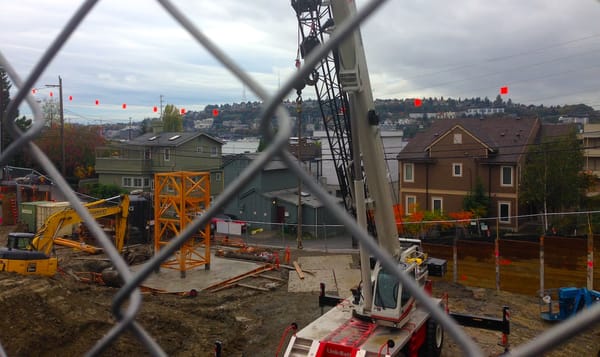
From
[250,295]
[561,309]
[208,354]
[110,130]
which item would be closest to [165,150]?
[250,295]

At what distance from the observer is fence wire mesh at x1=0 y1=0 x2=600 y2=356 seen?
0.87 metres

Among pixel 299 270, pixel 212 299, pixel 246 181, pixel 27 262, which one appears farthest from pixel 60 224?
pixel 246 181

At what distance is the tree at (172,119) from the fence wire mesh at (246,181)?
175ft

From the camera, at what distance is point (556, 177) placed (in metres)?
21.2

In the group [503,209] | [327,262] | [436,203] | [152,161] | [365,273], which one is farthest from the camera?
[152,161]

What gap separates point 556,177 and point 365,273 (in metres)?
16.5

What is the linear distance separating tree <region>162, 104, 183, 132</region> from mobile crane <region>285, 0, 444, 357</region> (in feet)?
155

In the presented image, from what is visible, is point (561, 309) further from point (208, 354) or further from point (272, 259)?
point (272, 259)

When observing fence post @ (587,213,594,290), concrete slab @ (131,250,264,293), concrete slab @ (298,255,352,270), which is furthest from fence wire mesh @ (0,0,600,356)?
concrete slab @ (298,255,352,270)

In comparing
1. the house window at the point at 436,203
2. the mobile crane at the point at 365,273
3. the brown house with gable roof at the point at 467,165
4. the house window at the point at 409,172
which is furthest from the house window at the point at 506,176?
the mobile crane at the point at 365,273

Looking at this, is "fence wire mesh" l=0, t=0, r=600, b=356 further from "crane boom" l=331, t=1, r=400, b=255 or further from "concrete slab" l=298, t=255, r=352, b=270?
"concrete slab" l=298, t=255, r=352, b=270

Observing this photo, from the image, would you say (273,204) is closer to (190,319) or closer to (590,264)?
(190,319)

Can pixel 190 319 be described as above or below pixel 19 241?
below

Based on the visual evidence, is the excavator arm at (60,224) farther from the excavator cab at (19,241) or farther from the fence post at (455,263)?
the fence post at (455,263)
